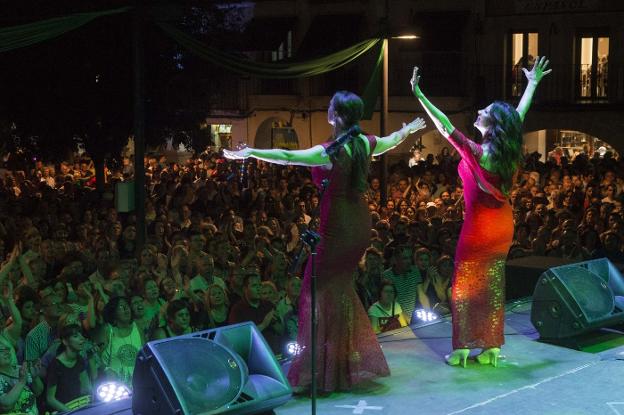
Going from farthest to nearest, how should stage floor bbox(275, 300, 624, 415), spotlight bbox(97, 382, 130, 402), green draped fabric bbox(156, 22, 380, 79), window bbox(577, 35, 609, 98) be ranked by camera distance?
window bbox(577, 35, 609, 98)
green draped fabric bbox(156, 22, 380, 79)
spotlight bbox(97, 382, 130, 402)
stage floor bbox(275, 300, 624, 415)

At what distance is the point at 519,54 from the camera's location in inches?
950

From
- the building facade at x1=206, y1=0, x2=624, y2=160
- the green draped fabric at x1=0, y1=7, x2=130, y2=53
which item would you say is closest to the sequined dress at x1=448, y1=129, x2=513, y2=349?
the green draped fabric at x1=0, y1=7, x2=130, y2=53

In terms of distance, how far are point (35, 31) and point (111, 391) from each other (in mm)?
3161

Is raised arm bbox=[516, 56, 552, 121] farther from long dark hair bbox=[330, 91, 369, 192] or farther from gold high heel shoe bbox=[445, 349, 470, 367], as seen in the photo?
gold high heel shoe bbox=[445, 349, 470, 367]

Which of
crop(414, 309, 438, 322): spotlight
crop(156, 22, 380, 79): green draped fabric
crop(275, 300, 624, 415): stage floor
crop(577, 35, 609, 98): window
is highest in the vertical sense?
crop(577, 35, 609, 98): window

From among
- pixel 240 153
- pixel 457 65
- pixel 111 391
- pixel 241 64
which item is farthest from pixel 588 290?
pixel 457 65

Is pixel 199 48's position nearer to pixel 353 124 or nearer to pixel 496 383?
pixel 353 124

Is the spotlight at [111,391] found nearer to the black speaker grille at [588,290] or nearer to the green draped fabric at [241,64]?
the green draped fabric at [241,64]

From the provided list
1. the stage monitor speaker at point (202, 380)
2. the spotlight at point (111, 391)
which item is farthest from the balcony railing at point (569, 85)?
the stage monitor speaker at point (202, 380)

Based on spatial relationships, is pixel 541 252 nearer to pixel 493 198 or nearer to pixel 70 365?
pixel 493 198

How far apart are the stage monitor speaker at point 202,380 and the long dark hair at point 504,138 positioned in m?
1.92

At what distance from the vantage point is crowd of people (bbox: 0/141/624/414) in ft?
20.6

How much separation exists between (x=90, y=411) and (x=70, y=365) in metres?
1.05

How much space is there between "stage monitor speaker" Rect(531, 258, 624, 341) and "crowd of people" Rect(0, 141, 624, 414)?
1.57m
